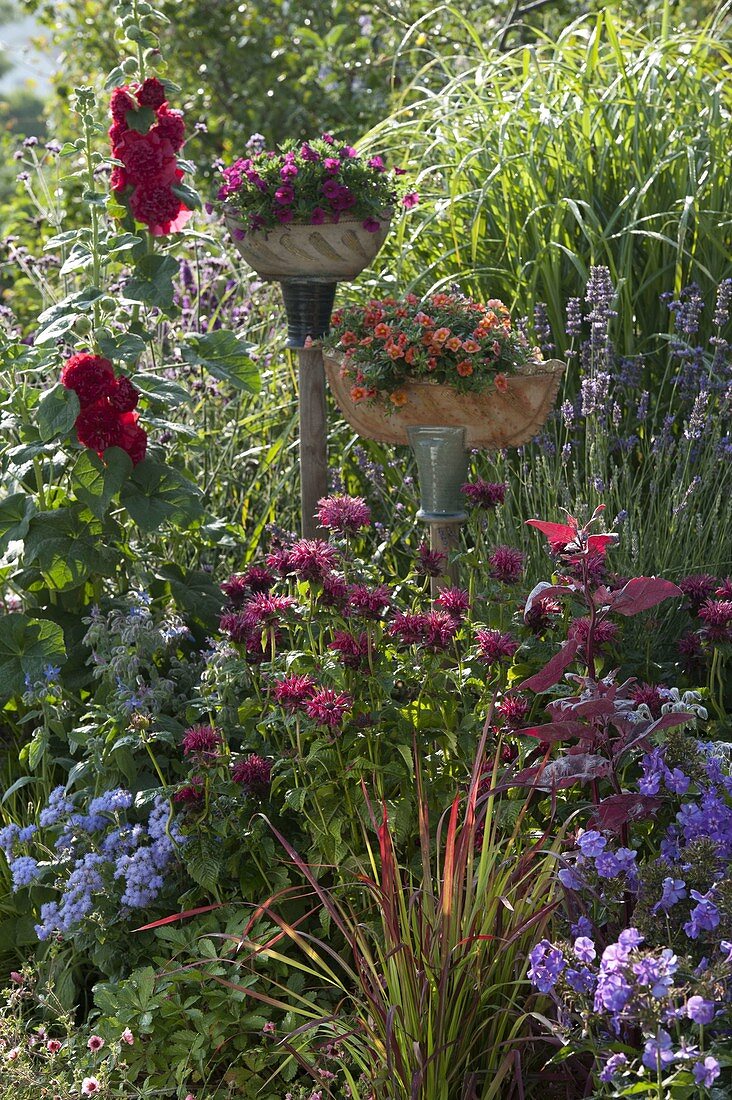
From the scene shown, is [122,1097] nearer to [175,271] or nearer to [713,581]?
[713,581]

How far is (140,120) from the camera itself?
9.87 feet

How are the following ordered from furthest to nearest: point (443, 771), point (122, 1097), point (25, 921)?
point (25, 921) → point (443, 771) → point (122, 1097)

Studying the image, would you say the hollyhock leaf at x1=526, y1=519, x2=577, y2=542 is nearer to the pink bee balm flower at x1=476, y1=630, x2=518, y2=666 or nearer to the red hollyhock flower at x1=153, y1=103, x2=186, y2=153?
the pink bee balm flower at x1=476, y1=630, x2=518, y2=666

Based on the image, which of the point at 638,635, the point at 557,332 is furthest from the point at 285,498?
the point at 638,635

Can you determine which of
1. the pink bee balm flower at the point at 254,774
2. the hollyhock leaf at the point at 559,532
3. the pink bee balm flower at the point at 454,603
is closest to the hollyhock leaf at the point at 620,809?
the hollyhock leaf at the point at 559,532

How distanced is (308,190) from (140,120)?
0.47 m

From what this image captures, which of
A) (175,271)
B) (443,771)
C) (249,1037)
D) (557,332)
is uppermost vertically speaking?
(175,271)

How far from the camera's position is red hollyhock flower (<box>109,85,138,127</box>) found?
9.84ft

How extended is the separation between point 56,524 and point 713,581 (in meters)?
1.61

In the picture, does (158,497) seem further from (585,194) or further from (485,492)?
(585,194)

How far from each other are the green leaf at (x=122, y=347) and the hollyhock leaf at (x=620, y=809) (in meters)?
1.63

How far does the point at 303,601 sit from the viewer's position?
8.77 feet

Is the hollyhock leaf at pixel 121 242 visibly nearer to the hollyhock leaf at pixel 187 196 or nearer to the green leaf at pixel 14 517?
the hollyhock leaf at pixel 187 196

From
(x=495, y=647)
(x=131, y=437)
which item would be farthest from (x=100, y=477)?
(x=495, y=647)
